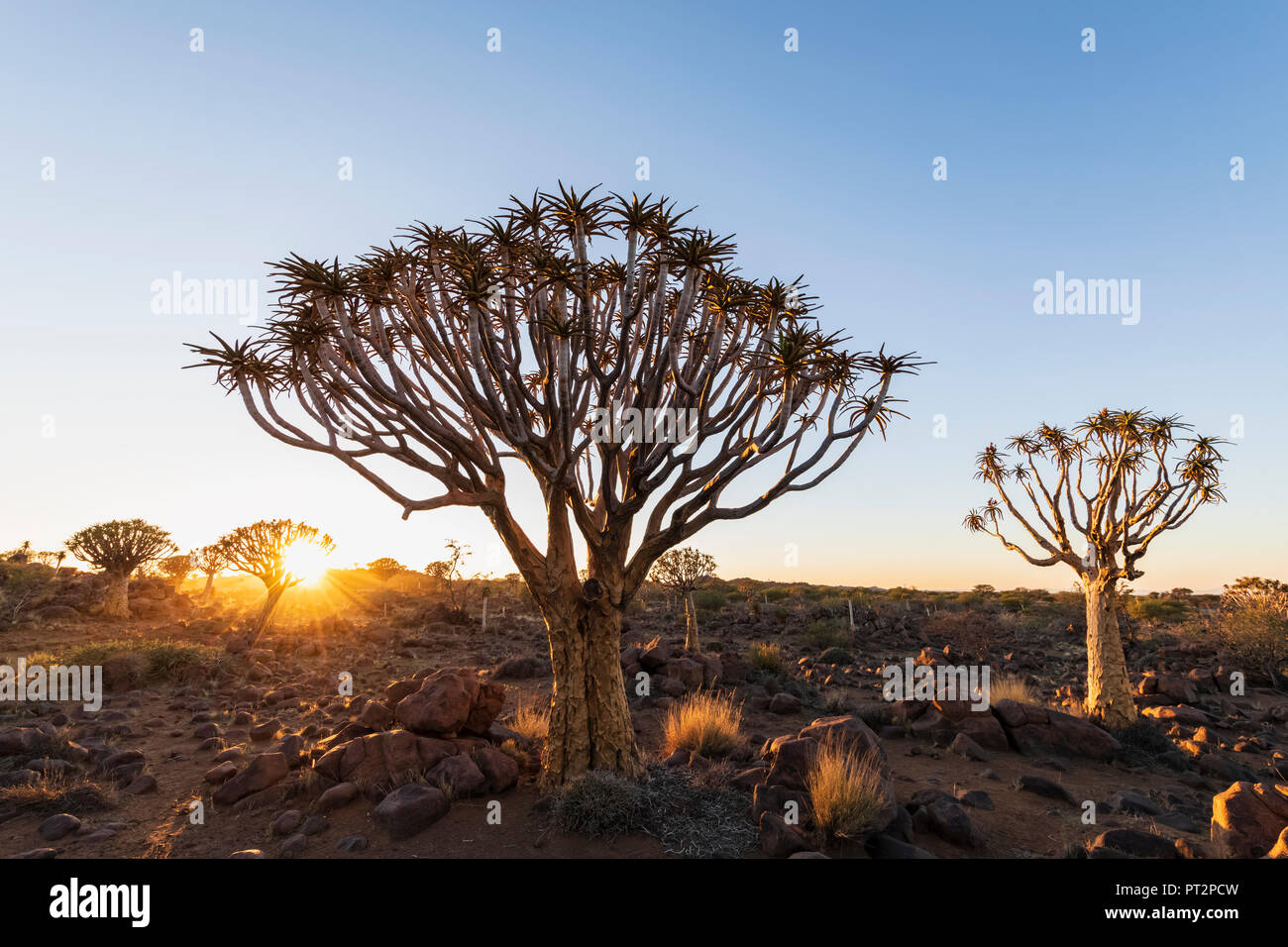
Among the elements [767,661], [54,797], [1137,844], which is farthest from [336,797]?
[767,661]

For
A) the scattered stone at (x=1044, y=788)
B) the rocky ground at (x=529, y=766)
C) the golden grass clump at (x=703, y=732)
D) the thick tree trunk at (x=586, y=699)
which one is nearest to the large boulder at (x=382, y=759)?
the rocky ground at (x=529, y=766)

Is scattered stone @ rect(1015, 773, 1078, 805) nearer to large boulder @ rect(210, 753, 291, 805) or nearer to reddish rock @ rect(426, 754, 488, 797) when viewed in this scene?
reddish rock @ rect(426, 754, 488, 797)

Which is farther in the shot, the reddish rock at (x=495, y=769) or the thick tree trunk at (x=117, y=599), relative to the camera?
the thick tree trunk at (x=117, y=599)

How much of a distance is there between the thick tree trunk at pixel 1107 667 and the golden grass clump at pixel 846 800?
819cm

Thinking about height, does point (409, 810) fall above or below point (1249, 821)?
below

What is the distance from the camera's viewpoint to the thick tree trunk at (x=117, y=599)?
24688 mm

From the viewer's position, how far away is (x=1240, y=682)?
1541 cm

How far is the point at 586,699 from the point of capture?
7.56m

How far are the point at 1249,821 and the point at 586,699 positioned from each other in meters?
7.11

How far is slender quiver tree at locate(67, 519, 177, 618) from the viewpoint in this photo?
82.4ft

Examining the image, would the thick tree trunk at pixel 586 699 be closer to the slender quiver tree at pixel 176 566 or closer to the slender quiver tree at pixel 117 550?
the slender quiver tree at pixel 117 550

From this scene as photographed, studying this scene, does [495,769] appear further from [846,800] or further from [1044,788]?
[1044,788]
